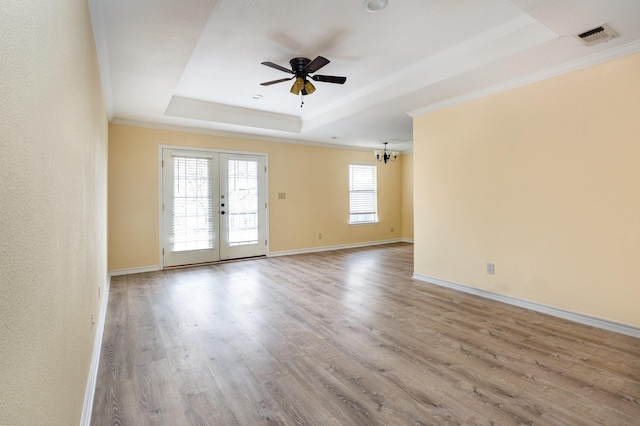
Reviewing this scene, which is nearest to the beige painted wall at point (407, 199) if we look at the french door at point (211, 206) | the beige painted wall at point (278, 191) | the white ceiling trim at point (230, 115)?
the beige painted wall at point (278, 191)

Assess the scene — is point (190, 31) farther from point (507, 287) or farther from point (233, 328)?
point (507, 287)

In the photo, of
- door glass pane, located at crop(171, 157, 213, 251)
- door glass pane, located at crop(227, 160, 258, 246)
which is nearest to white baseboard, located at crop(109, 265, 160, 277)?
door glass pane, located at crop(171, 157, 213, 251)

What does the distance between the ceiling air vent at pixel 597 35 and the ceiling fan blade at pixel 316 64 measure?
2.19 meters

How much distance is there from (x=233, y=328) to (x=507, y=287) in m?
3.18

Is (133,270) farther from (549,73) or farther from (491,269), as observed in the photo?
(549,73)

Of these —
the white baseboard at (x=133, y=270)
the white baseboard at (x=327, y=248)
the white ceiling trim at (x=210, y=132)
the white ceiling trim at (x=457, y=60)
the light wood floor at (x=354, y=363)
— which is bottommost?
the light wood floor at (x=354, y=363)

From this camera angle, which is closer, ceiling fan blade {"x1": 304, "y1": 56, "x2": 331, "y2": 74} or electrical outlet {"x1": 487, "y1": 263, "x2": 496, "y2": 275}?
ceiling fan blade {"x1": 304, "y1": 56, "x2": 331, "y2": 74}

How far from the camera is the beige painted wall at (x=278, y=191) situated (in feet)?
17.4

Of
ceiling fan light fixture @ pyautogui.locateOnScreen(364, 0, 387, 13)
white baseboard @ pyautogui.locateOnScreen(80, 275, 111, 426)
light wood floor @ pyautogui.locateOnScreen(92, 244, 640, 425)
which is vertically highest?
ceiling fan light fixture @ pyautogui.locateOnScreen(364, 0, 387, 13)

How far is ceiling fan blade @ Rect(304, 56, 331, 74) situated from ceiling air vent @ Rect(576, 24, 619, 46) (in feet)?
7.18

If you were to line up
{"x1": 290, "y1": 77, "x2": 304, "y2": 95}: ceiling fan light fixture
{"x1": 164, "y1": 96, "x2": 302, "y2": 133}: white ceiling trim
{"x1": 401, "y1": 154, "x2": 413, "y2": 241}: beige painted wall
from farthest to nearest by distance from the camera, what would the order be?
{"x1": 401, "y1": 154, "x2": 413, "y2": 241}: beige painted wall → {"x1": 164, "y1": 96, "x2": 302, "y2": 133}: white ceiling trim → {"x1": 290, "y1": 77, "x2": 304, "y2": 95}: ceiling fan light fixture

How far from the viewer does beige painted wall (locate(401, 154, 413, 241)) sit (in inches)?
351

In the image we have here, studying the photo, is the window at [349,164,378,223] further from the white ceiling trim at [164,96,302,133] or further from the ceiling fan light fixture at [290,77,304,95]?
the ceiling fan light fixture at [290,77,304,95]

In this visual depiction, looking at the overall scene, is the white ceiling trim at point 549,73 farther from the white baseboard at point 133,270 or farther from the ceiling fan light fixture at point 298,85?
the white baseboard at point 133,270
